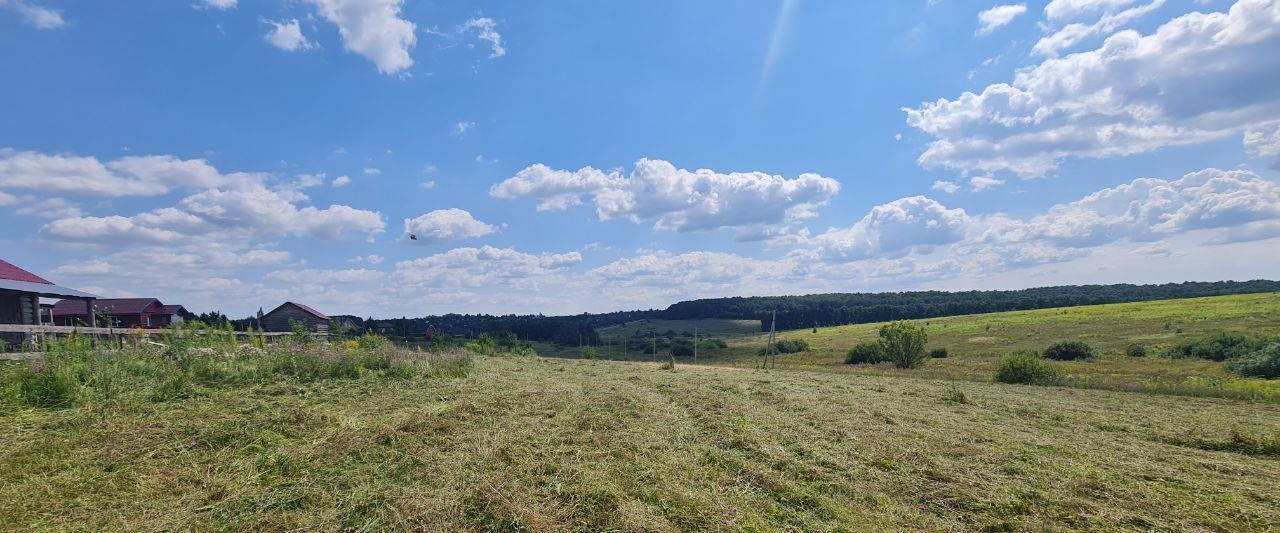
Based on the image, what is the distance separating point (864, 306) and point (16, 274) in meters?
135

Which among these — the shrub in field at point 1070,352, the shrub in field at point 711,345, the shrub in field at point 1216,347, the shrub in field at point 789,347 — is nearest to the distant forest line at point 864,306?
the shrub in field at point 711,345

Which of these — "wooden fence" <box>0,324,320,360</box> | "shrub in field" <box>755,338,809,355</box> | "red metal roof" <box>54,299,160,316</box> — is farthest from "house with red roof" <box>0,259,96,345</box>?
"shrub in field" <box>755,338,809,355</box>

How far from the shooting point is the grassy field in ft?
89.8

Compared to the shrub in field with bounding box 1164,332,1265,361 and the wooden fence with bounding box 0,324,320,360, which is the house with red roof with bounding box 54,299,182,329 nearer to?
the wooden fence with bounding box 0,324,320,360

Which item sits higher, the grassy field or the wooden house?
the wooden house

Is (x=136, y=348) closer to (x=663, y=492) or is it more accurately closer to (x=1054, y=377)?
(x=663, y=492)

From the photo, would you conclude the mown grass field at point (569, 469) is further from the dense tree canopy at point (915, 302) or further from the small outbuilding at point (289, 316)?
the dense tree canopy at point (915, 302)

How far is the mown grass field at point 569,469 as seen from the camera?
4652 millimetres

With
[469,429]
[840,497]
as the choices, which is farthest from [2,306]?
[840,497]

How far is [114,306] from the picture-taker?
40.9 m

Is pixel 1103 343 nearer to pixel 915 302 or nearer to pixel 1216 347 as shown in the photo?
pixel 1216 347

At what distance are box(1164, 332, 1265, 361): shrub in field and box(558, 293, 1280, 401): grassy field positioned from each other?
1.27 m

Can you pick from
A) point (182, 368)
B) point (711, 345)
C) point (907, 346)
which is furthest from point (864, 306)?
point (182, 368)

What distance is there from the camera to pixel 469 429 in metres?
7.34
